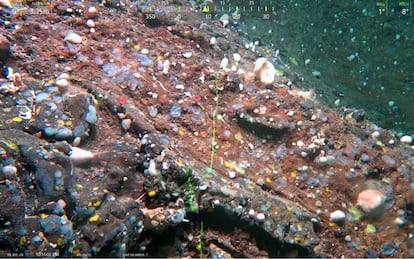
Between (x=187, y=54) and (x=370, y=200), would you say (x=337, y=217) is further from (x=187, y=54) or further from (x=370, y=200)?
(x=187, y=54)

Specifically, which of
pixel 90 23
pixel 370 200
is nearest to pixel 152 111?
pixel 90 23

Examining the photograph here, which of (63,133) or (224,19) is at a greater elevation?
(224,19)

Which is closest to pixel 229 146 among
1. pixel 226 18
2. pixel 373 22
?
pixel 226 18

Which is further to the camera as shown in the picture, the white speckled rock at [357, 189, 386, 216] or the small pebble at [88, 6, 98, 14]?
the small pebble at [88, 6, 98, 14]

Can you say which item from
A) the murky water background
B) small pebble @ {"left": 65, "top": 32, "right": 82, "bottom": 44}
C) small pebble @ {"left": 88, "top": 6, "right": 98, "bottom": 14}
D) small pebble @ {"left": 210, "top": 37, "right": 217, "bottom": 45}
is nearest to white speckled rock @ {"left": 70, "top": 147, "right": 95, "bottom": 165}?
small pebble @ {"left": 65, "top": 32, "right": 82, "bottom": 44}

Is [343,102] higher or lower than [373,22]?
lower

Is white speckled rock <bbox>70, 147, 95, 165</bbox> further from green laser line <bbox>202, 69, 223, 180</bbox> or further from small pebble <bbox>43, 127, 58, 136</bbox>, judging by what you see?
green laser line <bbox>202, 69, 223, 180</bbox>

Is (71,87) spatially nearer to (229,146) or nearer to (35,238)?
(35,238)
